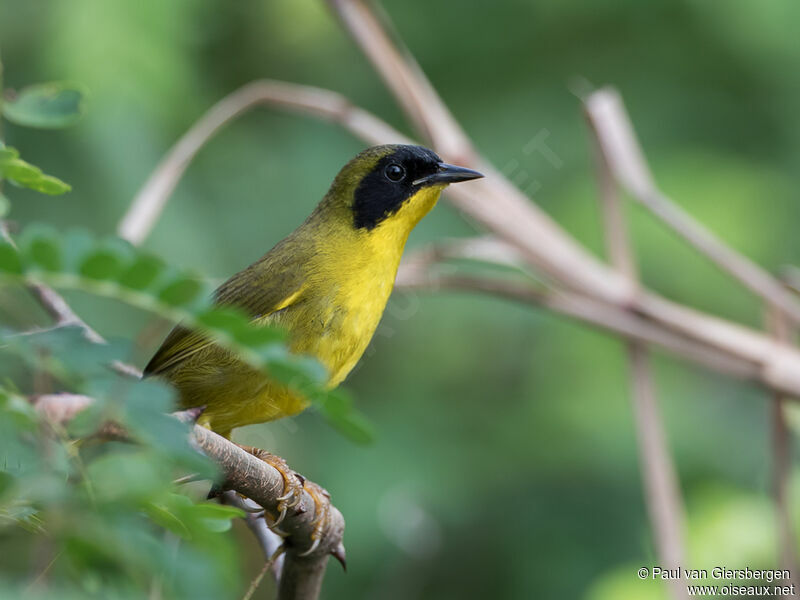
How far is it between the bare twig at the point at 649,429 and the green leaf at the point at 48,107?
2290 mm

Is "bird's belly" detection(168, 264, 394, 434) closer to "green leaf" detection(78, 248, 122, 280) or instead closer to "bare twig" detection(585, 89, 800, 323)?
"bare twig" detection(585, 89, 800, 323)

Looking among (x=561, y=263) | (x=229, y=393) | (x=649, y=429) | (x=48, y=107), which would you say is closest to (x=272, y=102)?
(x=561, y=263)

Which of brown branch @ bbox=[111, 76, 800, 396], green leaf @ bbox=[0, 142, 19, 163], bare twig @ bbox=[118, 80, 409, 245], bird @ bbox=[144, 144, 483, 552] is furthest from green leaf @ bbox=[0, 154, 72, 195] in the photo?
bare twig @ bbox=[118, 80, 409, 245]

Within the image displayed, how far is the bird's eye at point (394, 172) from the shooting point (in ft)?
11.2

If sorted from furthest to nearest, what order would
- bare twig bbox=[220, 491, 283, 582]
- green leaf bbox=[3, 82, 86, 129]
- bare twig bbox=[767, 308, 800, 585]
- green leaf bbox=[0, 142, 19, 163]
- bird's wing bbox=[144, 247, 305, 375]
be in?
bare twig bbox=[767, 308, 800, 585] < bird's wing bbox=[144, 247, 305, 375] < bare twig bbox=[220, 491, 283, 582] < green leaf bbox=[3, 82, 86, 129] < green leaf bbox=[0, 142, 19, 163]

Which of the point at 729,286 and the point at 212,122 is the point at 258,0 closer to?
the point at 212,122

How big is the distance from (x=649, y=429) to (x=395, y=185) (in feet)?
4.23

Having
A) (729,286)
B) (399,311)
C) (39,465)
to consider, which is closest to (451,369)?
(399,311)

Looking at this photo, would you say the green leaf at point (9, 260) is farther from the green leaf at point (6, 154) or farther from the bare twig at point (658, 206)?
the bare twig at point (658, 206)

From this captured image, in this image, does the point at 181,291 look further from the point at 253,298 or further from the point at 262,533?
the point at 253,298

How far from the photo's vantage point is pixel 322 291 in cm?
295

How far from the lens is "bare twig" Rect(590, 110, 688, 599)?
338cm

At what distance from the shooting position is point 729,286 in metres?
5.89

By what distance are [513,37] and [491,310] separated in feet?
6.79
